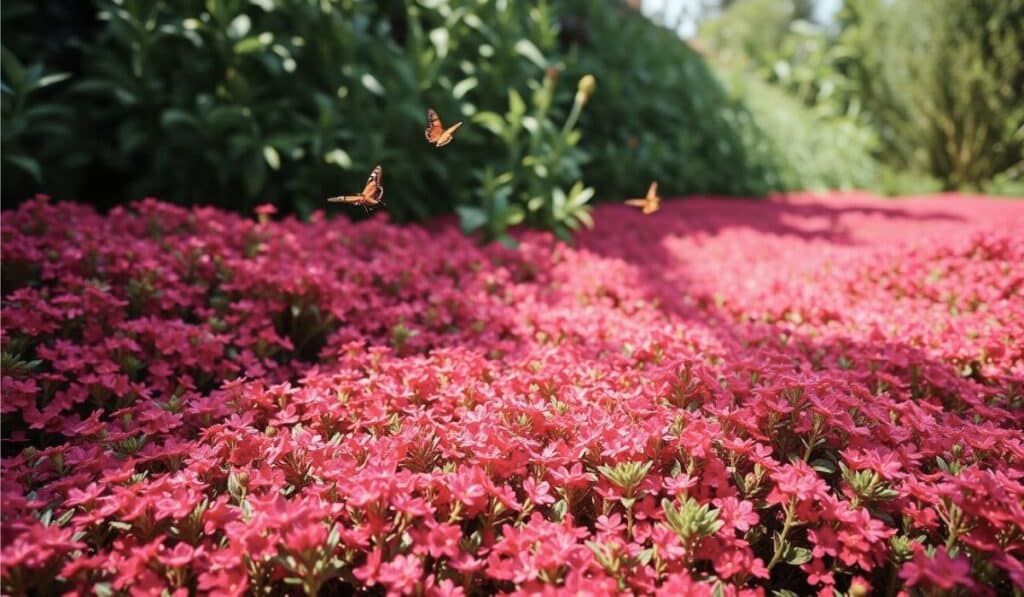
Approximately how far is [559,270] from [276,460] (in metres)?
2.59

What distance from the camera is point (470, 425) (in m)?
1.84

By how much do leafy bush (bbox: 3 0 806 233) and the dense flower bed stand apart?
0.86 meters

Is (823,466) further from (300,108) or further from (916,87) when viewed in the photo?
(916,87)

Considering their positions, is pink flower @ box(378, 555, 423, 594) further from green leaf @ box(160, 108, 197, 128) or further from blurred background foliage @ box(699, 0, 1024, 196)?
blurred background foliage @ box(699, 0, 1024, 196)

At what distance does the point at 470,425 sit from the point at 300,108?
12.0 feet

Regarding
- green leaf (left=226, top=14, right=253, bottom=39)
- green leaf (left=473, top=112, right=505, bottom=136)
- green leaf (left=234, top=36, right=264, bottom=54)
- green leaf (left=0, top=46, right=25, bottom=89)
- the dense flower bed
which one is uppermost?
green leaf (left=226, top=14, right=253, bottom=39)

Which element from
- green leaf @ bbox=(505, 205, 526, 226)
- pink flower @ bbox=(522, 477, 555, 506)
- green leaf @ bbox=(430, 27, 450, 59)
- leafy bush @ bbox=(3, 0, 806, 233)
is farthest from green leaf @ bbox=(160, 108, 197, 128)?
pink flower @ bbox=(522, 477, 555, 506)

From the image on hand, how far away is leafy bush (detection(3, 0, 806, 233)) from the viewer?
402 cm

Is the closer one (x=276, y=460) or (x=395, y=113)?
(x=276, y=460)

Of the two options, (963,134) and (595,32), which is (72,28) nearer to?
(595,32)

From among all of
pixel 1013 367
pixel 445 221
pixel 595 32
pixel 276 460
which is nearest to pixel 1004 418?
pixel 1013 367

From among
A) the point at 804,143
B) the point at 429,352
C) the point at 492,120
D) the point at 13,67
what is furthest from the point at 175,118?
the point at 804,143

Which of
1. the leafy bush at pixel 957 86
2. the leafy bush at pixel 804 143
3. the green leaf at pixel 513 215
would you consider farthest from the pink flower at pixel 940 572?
the leafy bush at pixel 957 86

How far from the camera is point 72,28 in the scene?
173 inches
